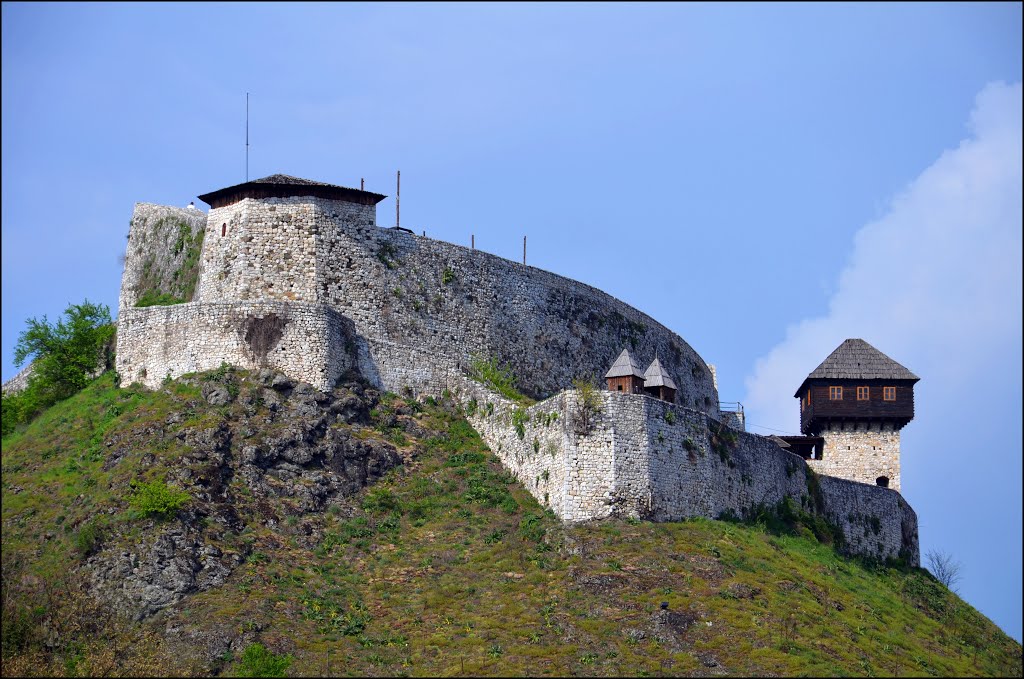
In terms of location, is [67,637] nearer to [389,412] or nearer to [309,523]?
[309,523]

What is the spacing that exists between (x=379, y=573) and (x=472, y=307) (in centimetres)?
2025

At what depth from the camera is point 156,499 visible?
64062 millimetres

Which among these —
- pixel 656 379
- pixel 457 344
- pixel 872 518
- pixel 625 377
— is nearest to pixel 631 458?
pixel 625 377

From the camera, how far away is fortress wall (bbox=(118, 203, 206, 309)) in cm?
8131

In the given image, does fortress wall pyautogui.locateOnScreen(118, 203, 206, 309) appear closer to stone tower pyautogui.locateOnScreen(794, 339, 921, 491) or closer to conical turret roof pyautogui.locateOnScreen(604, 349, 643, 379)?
conical turret roof pyautogui.locateOnScreen(604, 349, 643, 379)

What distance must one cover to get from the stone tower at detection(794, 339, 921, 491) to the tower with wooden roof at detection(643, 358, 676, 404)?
27.4m

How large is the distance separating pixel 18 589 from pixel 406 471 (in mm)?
18691

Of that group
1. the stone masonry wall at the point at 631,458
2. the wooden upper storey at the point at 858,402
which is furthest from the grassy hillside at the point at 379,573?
the wooden upper storey at the point at 858,402

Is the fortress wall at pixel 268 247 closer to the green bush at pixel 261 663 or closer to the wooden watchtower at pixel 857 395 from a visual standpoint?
the green bush at pixel 261 663

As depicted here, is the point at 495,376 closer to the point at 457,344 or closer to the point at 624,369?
the point at 457,344

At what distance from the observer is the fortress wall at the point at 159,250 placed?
81.3m

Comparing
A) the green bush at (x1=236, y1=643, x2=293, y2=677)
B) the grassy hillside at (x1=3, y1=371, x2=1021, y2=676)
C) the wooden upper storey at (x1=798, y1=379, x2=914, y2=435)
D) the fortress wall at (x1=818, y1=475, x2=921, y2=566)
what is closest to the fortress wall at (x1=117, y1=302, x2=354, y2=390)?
the grassy hillside at (x1=3, y1=371, x2=1021, y2=676)

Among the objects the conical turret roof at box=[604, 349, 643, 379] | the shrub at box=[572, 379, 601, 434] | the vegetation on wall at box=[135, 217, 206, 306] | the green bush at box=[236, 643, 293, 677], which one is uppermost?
the vegetation on wall at box=[135, 217, 206, 306]

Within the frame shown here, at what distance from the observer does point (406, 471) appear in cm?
7250
